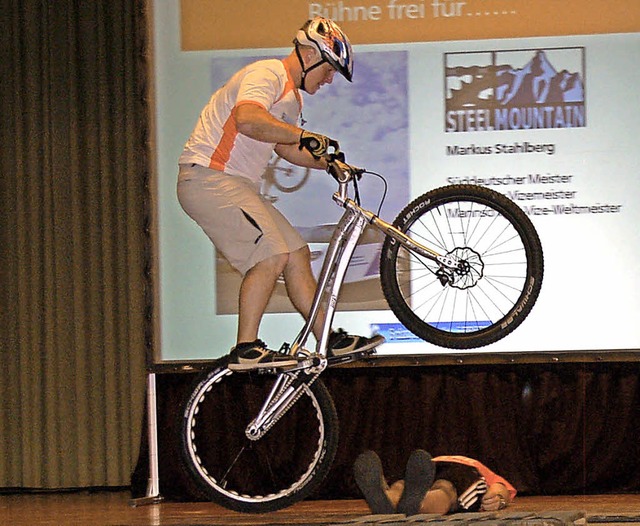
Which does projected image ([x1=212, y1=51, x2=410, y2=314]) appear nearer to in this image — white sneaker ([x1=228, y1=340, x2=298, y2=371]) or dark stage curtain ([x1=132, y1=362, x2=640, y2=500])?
dark stage curtain ([x1=132, y1=362, x2=640, y2=500])

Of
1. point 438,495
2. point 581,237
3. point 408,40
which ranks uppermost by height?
point 408,40

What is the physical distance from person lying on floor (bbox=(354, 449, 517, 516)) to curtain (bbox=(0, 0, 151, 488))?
223cm

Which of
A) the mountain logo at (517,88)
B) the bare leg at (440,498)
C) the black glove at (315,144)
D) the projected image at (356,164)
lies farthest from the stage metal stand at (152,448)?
the black glove at (315,144)

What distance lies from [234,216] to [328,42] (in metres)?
0.66

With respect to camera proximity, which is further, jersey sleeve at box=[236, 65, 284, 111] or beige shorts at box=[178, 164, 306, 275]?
beige shorts at box=[178, 164, 306, 275]

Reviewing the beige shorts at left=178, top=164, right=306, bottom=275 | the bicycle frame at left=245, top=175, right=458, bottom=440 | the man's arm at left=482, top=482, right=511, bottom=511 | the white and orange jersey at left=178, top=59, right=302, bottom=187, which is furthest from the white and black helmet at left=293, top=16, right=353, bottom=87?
the man's arm at left=482, top=482, right=511, bottom=511

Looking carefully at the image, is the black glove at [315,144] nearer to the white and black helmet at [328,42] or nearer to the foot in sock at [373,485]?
the white and black helmet at [328,42]

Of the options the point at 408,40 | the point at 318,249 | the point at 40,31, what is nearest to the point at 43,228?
the point at 40,31

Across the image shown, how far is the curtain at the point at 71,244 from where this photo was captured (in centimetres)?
561

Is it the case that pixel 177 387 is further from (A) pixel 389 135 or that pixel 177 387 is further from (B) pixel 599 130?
(B) pixel 599 130

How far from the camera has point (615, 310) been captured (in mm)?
4773

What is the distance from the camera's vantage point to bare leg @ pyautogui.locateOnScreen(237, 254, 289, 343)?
3619 mm

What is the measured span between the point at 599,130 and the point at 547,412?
4.47 feet

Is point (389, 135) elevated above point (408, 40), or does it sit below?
below
